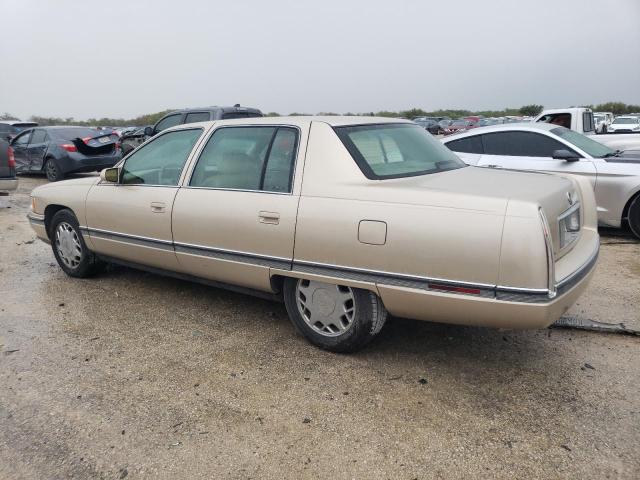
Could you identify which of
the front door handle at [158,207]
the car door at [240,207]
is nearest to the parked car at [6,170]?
the front door handle at [158,207]

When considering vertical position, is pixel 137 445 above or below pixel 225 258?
below

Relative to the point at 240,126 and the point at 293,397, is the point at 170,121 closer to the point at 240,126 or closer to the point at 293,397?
the point at 240,126

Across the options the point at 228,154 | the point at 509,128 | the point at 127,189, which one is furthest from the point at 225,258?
the point at 509,128

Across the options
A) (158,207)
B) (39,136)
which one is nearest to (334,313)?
(158,207)

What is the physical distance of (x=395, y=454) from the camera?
256 centimetres

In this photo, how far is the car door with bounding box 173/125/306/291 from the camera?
11.7 feet

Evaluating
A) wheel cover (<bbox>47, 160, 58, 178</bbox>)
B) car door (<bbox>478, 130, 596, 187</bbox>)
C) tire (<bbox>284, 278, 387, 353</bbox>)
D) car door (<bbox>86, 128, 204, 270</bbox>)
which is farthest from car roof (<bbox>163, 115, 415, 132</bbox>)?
wheel cover (<bbox>47, 160, 58, 178</bbox>)

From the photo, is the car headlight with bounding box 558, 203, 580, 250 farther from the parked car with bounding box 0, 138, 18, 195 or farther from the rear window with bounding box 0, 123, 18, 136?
the rear window with bounding box 0, 123, 18, 136

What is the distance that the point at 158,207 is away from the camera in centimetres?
428

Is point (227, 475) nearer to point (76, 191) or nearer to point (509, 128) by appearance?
point (76, 191)

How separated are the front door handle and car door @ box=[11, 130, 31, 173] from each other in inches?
432

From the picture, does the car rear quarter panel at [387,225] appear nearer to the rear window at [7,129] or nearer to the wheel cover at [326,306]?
the wheel cover at [326,306]

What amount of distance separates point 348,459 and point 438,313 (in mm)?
979

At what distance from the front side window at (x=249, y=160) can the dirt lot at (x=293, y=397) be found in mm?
1099
